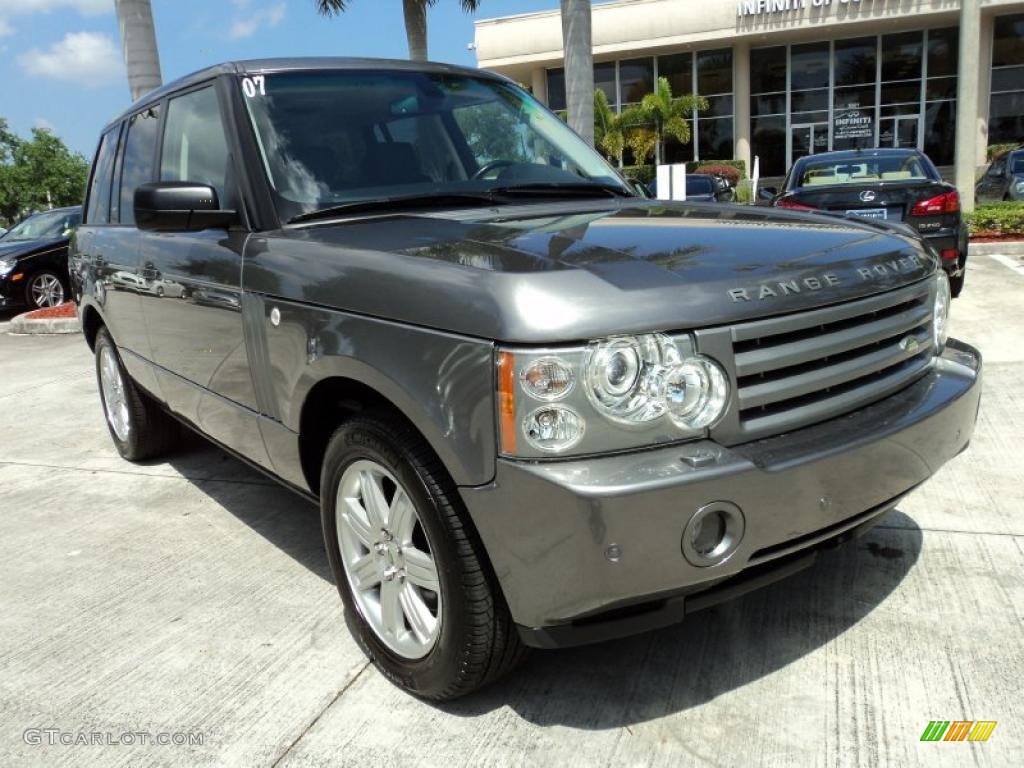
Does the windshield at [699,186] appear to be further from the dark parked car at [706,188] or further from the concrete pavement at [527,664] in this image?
the concrete pavement at [527,664]

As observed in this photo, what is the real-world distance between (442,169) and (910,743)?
2.43 meters

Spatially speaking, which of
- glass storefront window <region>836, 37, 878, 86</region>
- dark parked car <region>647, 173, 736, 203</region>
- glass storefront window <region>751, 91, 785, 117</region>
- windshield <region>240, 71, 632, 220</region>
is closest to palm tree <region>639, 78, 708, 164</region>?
glass storefront window <region>751, 91, 785, 117</region>

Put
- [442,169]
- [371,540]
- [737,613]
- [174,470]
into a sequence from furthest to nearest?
[174,470]
[442,169]
[737,613]
[371,540]

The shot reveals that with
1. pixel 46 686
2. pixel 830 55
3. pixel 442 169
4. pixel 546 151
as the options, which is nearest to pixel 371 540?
pixel 46 686

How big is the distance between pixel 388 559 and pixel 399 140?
64.6 inches

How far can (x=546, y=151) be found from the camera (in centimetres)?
373

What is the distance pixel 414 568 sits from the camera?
2.47 meters

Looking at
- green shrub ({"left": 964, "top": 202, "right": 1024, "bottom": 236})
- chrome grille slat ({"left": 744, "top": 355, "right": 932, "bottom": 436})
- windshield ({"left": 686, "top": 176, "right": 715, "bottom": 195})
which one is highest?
windshield ({"left": 686, "top": 176, "right": 715, "bottom": 195})

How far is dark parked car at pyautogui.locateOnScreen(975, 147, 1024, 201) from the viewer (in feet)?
53.7

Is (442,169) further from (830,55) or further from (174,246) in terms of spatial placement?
(830,55)

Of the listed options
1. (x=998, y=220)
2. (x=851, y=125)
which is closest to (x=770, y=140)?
(x=851, y=125)

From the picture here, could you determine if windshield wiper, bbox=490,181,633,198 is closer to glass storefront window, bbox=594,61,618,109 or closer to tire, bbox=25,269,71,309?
tire, bbox=25,269,71,309

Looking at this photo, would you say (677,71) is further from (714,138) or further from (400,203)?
(400,203)

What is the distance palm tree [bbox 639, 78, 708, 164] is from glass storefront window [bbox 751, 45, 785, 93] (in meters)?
2.71
